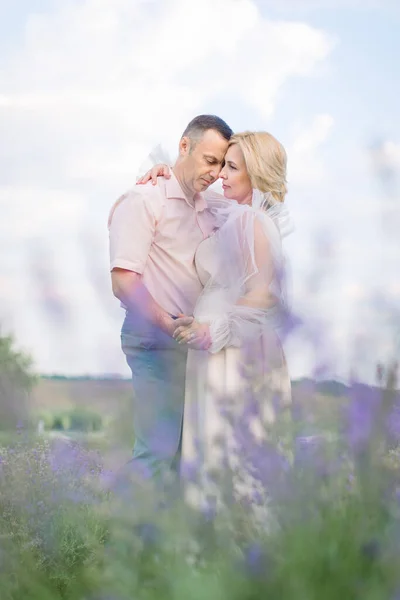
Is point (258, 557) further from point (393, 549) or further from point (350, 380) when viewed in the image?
point (350, 380)

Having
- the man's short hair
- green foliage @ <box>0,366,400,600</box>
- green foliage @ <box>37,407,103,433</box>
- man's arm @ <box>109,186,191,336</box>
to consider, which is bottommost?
green foliage @ <box>0,366,400,600</box>

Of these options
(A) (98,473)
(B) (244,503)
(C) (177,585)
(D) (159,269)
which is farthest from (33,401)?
(A) (98,473)

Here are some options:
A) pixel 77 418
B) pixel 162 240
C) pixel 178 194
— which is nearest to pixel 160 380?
pixel 162 240

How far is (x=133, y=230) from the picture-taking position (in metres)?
4.01

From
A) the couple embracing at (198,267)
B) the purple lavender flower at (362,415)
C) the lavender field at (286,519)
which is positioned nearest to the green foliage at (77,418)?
the lavender field at (286,519)

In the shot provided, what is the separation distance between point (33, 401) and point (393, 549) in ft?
2.20

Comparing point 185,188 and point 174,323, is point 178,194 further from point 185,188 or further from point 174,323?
point 174,323

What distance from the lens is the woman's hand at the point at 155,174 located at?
14.0 ft

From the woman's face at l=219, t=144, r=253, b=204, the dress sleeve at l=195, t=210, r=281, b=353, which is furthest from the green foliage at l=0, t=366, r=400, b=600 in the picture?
the woman's face at l=219, t=144, r=253, b=204

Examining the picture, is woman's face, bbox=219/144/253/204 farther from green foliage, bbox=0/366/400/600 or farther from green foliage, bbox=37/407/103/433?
green foliage, bbox=37/407/103/433

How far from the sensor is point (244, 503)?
1983mm

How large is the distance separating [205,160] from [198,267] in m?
0.49

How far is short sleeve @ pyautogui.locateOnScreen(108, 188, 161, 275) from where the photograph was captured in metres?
3.97

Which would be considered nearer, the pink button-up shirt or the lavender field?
the lavender field
